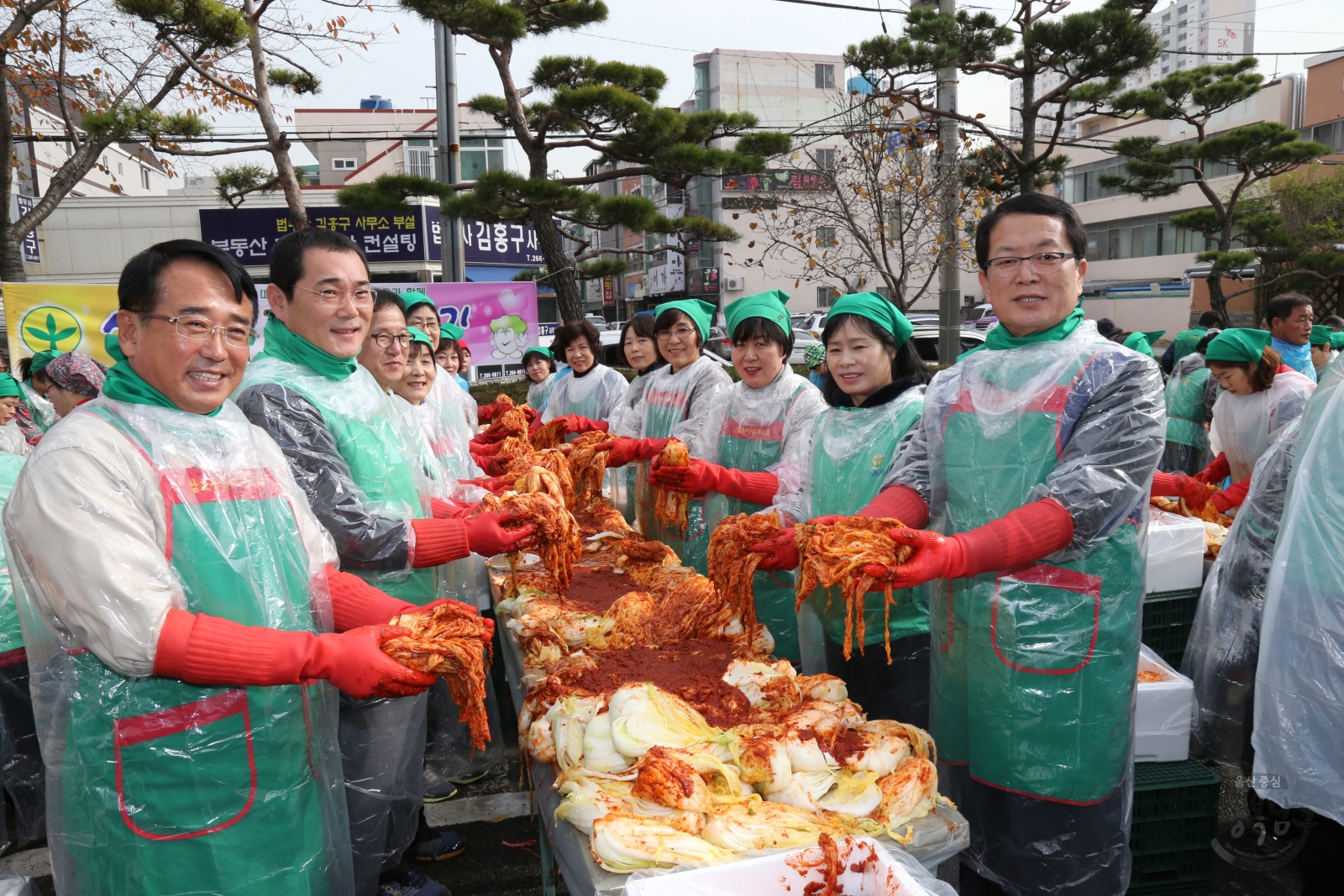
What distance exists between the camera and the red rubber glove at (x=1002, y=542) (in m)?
2.11

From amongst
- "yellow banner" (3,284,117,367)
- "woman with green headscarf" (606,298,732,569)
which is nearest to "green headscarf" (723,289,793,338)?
"woman with green headscarf" (606,298,732,569)

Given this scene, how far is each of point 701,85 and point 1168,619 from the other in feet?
131

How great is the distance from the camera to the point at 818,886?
1579mm

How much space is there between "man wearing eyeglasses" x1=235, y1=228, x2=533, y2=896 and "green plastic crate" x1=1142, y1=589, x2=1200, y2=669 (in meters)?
3.28

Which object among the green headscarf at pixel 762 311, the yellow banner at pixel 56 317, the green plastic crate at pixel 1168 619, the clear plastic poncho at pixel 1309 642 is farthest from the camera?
the yellow banner at pixel 56 317

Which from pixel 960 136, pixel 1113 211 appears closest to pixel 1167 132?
pixel 1113 211

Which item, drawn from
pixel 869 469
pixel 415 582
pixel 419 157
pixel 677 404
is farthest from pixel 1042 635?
pixel 419 157

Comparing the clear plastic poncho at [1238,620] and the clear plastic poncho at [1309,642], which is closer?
the clear plastic poncho at [1309,642]

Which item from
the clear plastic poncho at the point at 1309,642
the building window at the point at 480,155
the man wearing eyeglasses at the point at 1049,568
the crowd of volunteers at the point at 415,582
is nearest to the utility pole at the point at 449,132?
the crowd of volunteers at the point at 415,582

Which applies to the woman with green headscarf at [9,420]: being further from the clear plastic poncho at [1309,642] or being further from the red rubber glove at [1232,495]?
the red rubber glove at [1232,495]

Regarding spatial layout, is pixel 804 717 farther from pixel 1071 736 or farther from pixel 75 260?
pixel 75 260

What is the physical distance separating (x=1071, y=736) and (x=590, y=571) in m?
2.25

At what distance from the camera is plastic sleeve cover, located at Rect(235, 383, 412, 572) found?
243 centimetres

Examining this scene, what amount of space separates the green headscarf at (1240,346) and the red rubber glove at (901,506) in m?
3.31
